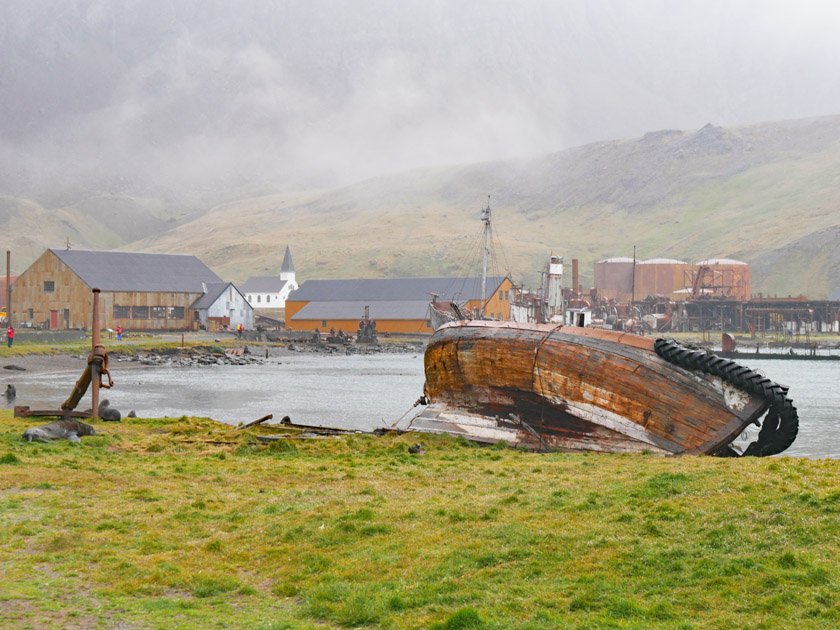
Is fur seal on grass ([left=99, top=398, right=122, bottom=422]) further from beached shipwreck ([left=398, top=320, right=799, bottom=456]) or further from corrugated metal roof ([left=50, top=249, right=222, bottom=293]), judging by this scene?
corrugated metal roof ([left=50, top=249, right=222, bottom=293])

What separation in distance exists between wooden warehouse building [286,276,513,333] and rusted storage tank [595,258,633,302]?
5031 centimetres

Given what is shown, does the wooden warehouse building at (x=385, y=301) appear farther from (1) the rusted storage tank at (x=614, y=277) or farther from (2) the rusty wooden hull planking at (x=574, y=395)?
(2) the rusty wooden hull planking at (x=574, y=395)

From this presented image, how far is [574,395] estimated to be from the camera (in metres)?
23.7

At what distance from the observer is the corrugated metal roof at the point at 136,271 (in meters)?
102

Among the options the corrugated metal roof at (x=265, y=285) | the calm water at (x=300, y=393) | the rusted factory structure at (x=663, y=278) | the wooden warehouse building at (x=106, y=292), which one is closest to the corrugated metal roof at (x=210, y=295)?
the wooden warehouse building at (x=106, y=292)

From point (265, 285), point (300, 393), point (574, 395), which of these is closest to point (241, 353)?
point (300, 393)

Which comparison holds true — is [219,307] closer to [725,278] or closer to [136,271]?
[136,271]

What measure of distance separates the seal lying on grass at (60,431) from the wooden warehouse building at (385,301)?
91206mm

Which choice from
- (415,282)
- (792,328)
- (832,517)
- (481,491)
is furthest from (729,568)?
(792,328)

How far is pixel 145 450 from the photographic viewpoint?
21.4 meters

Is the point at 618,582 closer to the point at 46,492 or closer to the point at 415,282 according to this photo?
the point at 46,492

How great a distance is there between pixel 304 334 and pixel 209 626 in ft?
358

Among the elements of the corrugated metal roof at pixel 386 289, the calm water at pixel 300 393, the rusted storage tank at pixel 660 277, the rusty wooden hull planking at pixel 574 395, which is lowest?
the calm water at pixel 300 393

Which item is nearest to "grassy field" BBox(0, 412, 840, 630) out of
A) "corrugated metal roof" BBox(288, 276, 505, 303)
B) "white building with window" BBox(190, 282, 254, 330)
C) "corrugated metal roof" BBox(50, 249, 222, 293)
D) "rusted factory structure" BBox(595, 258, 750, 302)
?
"corrugated metal roof" BBox(50, 249, 222, 293)
